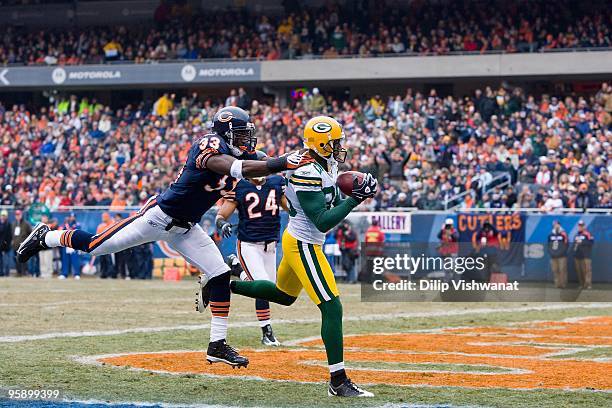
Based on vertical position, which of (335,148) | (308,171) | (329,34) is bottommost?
(308,171)

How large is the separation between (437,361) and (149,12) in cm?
3114

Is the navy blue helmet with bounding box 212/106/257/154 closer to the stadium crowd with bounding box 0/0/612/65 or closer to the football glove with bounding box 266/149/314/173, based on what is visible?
the football glove with bounding box 266/149/314/173

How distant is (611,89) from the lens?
26234mm

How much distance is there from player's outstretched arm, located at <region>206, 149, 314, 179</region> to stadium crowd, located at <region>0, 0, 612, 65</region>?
23329 mm

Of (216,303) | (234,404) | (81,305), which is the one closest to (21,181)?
(81,305)

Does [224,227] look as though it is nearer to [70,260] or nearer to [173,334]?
[173,334]

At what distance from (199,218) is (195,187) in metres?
0.35

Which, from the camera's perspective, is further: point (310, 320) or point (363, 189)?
point (310, 320)

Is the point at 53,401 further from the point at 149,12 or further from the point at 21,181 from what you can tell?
the point at 149,12

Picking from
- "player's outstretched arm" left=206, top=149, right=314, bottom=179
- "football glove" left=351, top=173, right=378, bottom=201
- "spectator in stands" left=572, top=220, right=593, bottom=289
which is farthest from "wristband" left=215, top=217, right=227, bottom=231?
"spectator in stands" left=572, top=220, right=593, bottom=289

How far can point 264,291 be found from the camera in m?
8.20

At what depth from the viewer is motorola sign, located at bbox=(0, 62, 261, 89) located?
33031 mm

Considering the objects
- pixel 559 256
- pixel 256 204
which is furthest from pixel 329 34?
pixel 256 204

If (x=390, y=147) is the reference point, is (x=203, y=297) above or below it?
below
